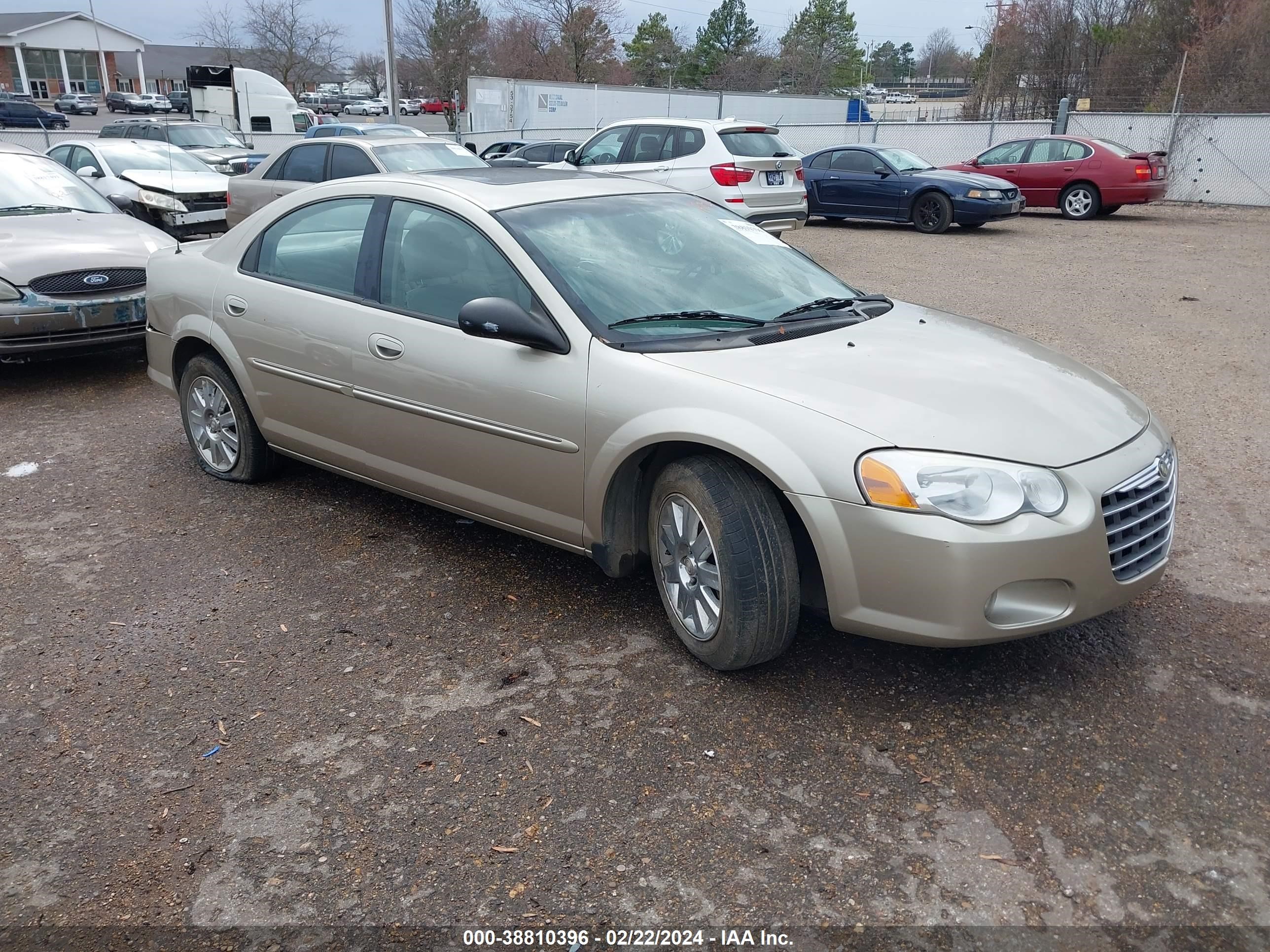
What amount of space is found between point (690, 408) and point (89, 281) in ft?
18.4

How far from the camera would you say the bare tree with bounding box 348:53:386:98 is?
83.8 metres

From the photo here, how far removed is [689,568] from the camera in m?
3.42

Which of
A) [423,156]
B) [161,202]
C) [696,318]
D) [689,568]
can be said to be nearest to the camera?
[689,568]

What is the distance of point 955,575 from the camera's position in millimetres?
2889

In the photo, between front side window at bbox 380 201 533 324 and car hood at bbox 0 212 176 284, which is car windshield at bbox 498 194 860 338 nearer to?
front side window at bbox 380 201 533 324

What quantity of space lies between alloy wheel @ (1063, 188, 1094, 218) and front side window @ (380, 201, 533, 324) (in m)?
16.8

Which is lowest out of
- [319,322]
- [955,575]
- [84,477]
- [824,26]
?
[84,477]

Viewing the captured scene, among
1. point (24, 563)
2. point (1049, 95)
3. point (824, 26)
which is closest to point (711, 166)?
point (24, 563)

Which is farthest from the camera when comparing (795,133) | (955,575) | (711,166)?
(795,133)

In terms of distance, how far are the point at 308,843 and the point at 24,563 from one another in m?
2.52

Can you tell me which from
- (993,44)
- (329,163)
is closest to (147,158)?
(329,163)

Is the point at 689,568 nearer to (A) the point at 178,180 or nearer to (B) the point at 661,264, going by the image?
(B) the point at 661,264

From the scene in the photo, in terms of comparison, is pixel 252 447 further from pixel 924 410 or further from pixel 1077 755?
pixel 1077 755

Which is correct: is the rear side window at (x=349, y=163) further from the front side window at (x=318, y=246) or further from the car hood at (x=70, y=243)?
the front side window at (x=318, y=246)
